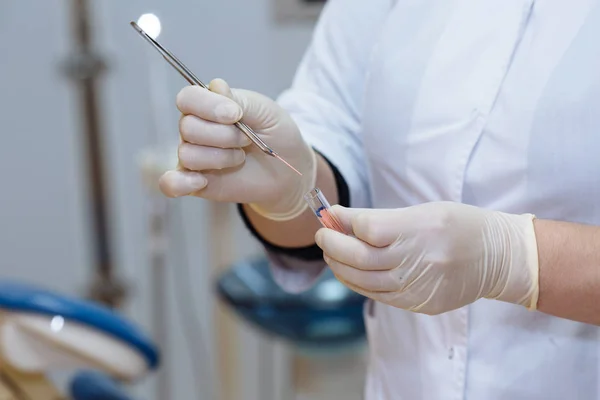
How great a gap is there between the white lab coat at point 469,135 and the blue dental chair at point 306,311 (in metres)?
0.58

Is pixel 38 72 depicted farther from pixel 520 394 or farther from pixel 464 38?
pixel 520 394

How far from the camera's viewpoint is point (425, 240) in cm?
56

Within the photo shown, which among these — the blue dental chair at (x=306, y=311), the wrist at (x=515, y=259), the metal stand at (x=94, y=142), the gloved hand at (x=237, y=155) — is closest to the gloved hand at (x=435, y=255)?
the wrist at (x=515, y=259)

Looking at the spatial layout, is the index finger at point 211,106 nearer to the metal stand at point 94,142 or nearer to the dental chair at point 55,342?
the dental chair at point 55,342

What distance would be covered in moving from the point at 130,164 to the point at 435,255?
130 cm

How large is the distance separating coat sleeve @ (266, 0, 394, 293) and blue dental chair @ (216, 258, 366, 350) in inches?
22.7

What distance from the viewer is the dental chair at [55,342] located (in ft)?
2.89

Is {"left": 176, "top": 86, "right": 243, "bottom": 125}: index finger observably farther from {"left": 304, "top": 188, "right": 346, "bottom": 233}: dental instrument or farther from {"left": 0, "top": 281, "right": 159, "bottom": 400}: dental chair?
{"left": 0, "top": 281, "right": 159, "bottom": 400}: dental chair

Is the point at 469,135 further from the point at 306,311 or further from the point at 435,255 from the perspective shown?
the point at 306,311

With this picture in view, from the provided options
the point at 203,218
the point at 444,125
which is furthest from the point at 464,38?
the point at 203,218

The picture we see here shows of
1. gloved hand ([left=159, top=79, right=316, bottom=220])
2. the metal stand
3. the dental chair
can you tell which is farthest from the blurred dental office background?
gloved hand ([left=159, top=79, right=316, bottom=220])

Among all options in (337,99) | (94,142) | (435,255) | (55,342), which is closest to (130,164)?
(94,142)

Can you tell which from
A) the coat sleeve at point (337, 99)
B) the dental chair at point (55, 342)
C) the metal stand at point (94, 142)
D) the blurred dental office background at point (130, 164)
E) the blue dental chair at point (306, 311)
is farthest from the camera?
the blurred dental office background at point (130, 164)

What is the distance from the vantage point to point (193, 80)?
585 millimetres
